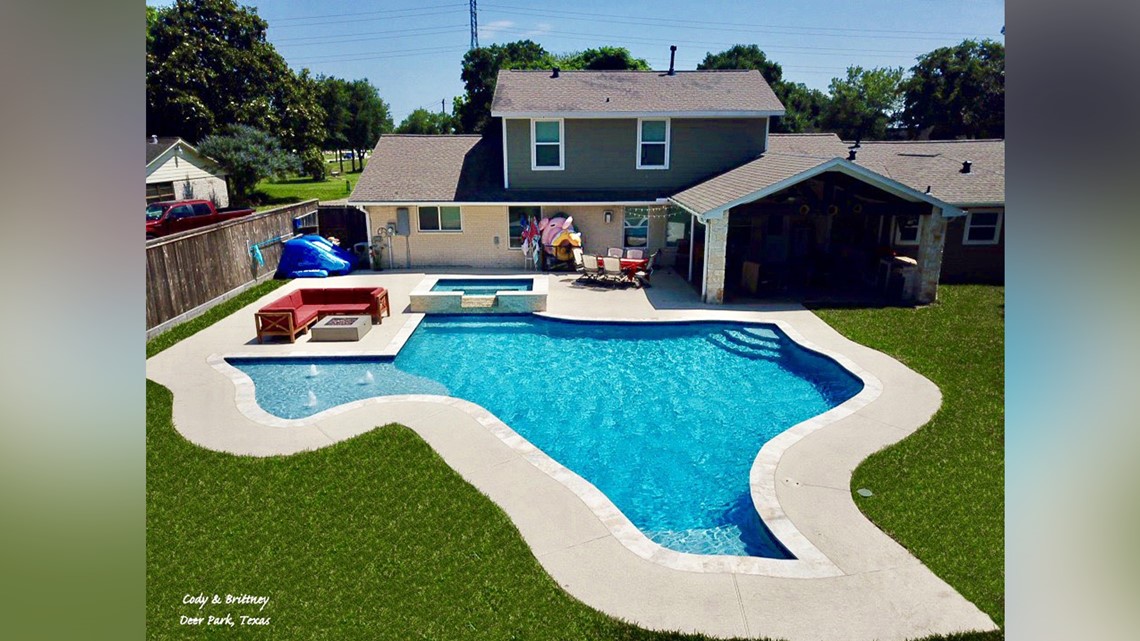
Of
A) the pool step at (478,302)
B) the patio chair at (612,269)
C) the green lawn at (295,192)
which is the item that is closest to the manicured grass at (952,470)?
the patio chair at (612,269)

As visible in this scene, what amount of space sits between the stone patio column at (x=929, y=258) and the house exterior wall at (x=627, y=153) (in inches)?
249

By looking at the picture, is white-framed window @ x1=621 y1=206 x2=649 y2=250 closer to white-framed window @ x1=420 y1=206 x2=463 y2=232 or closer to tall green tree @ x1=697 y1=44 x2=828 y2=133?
white-framed window @ x1=420 y1=206 x2=463 y2=232

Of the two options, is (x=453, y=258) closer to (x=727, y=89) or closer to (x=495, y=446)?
(x=727, y=89)

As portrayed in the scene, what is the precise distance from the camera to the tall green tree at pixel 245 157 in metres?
30.6

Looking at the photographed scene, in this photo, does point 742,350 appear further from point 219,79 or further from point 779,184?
point 219,79

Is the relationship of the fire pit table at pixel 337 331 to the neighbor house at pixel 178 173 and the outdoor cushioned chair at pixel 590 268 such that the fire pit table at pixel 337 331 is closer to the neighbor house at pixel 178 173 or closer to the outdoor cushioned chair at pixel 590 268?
the outdoor cushioned chair at pixel 590 268

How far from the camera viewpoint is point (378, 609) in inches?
214

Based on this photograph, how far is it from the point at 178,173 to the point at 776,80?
151ft

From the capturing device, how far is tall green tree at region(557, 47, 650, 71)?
159 ft

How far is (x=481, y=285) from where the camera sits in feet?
58.6

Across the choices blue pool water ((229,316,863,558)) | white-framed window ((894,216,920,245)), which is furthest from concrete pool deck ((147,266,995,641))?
white-framed window ((894,216,920,245))

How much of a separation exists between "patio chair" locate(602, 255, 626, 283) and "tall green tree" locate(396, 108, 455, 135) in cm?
5455

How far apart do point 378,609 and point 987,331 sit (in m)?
13.5
